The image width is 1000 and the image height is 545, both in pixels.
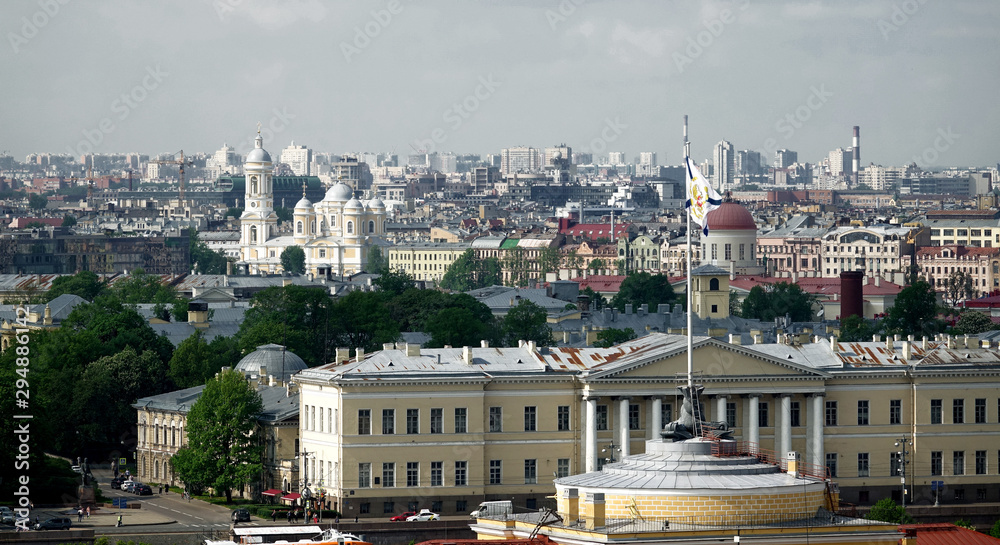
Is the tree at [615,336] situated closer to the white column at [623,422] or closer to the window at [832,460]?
the window at [832,460]

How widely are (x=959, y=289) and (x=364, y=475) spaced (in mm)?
127168

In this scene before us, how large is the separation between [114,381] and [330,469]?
2156 cm

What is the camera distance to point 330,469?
71.2m

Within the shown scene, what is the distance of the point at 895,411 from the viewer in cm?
7525

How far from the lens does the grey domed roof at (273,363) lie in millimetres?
88438

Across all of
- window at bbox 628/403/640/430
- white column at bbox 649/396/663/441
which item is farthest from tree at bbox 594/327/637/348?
white column at bbox 649/396/663/441

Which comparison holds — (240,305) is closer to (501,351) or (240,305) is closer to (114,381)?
(114,381)

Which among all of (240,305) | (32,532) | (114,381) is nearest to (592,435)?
(32,532)

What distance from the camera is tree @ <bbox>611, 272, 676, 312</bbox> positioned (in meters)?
152

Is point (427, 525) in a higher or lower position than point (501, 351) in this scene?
lower

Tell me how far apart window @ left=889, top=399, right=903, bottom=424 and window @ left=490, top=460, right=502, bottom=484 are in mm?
12795

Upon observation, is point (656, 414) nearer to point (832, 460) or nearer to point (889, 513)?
point (832, 460)

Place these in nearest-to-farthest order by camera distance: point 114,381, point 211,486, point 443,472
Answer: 1. point 443,472
2. point 211,486
3. point 114,381

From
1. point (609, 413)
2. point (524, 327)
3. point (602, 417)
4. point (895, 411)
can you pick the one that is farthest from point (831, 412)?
point (524, 327)
